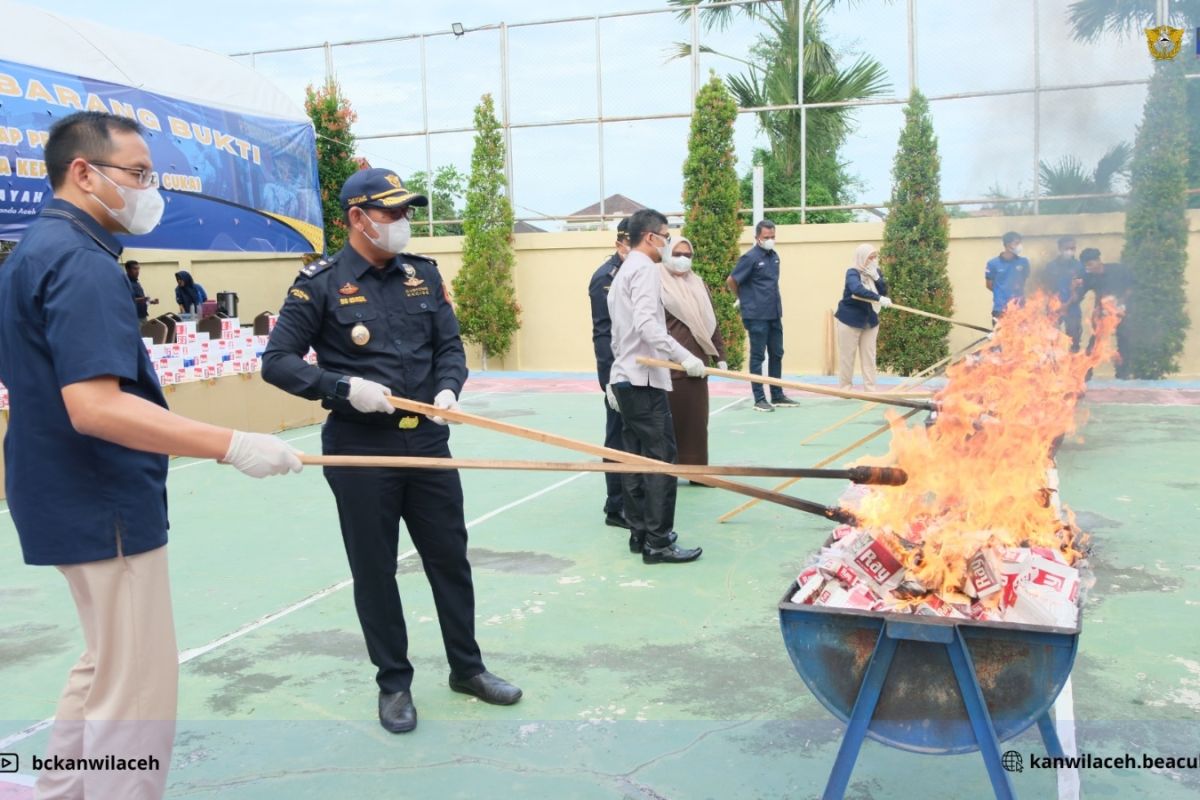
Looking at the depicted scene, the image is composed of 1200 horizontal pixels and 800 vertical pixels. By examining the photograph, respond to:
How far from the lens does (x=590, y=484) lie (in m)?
8.16

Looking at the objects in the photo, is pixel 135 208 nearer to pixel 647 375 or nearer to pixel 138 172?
pixel 138 172

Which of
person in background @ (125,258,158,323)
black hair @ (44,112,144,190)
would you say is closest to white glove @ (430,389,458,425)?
black hair @ (44,112,144,190)

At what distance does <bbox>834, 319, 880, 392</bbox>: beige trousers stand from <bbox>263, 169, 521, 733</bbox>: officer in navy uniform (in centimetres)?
873

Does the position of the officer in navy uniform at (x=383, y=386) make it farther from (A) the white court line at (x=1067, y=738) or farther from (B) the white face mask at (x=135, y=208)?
(A) the white court line at (x=1067, y=738)

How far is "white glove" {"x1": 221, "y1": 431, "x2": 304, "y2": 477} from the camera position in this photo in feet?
9.07

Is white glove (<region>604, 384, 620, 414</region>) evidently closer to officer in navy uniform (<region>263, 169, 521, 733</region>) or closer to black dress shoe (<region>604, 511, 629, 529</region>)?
black dress shoe (<region>604, 511, 629, 529</region>)

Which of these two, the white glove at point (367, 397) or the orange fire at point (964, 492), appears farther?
the white glove at point (367, 397)

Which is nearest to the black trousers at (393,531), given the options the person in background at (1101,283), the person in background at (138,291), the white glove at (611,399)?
→ the white glove at (611,399)

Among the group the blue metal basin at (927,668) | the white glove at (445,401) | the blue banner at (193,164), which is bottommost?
the blue metal basin at (927,668)

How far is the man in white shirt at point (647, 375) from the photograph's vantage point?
588 cm

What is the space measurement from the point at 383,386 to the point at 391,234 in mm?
573

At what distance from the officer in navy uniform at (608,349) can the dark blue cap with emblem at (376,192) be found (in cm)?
295

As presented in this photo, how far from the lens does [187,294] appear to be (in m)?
16.2

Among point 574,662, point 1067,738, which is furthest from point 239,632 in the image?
point 1067,738
